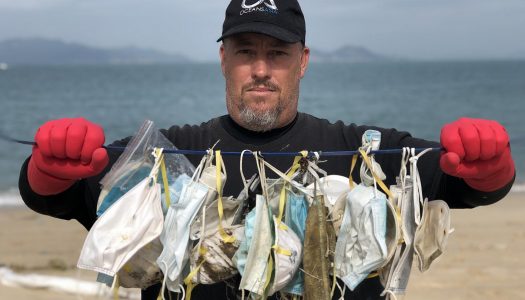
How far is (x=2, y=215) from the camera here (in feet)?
35.9

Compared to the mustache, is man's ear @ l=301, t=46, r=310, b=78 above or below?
above

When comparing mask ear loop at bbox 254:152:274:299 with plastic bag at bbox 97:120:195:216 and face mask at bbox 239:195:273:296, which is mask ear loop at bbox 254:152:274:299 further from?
plastic bag at bbox 97:120:195:216

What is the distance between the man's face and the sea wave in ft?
32.2

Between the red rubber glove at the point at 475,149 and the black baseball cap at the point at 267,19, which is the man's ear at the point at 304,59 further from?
the red rubber glove at the point at 475,149

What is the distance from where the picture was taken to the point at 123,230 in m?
2.32

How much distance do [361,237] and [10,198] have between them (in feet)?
36.9

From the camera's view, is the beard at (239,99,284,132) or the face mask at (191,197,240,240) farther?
the beard at (239,99,284,132)

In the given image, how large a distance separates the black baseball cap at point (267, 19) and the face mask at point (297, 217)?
706 mm

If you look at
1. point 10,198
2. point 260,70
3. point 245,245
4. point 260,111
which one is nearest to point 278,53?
point 260,70

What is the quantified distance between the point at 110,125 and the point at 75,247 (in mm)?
20181

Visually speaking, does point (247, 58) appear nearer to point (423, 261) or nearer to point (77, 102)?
point (423, 261)

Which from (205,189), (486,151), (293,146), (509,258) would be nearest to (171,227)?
(205,189)

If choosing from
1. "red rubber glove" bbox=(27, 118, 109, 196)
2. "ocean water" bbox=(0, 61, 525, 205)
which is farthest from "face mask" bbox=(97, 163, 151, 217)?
"ocean water" bbox=(0, 61, 525, 205)

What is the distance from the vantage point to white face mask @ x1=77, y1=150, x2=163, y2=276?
227 centimetres
